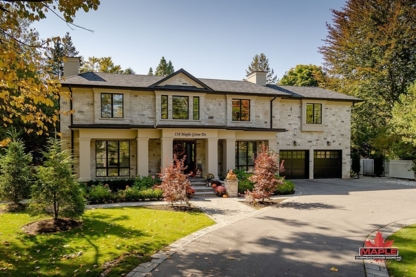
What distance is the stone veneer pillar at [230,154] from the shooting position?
64.2ft

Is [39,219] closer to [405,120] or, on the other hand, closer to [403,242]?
[403,242]

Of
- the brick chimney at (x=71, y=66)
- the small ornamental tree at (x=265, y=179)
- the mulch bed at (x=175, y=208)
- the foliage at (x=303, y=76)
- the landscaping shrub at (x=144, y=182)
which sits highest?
the foliage at (x=303, y=76)

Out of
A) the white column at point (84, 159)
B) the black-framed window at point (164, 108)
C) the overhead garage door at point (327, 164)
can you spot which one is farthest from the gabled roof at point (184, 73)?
the overhead garage door at point (327, 164)

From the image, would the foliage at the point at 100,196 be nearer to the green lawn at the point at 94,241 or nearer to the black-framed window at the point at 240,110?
the green lawn at the point at 94,241

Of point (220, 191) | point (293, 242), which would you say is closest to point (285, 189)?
point (220, 191)

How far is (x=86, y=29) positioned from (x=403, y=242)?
32.8 feet

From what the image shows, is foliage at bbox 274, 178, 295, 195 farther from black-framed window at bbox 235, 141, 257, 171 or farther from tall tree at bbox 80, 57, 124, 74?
tall tree at bbox 80, 57, 124, 74

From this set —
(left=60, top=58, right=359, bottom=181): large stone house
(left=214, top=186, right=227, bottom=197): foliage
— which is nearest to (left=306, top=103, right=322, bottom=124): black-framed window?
(left=60, top=58, right=359, bottom=181): large stone house

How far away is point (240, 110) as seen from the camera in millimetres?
21625

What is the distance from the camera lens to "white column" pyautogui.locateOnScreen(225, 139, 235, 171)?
1958 cm

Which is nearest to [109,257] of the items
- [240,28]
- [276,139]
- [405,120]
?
[240,28]

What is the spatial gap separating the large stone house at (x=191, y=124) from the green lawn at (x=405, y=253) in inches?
452

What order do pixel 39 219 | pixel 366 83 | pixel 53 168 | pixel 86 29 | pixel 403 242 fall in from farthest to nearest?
pixel 366 83 → pixel 39 219 → pixel 53 168 → pixel 403 242 → pixel 86 29

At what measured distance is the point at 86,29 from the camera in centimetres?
584
